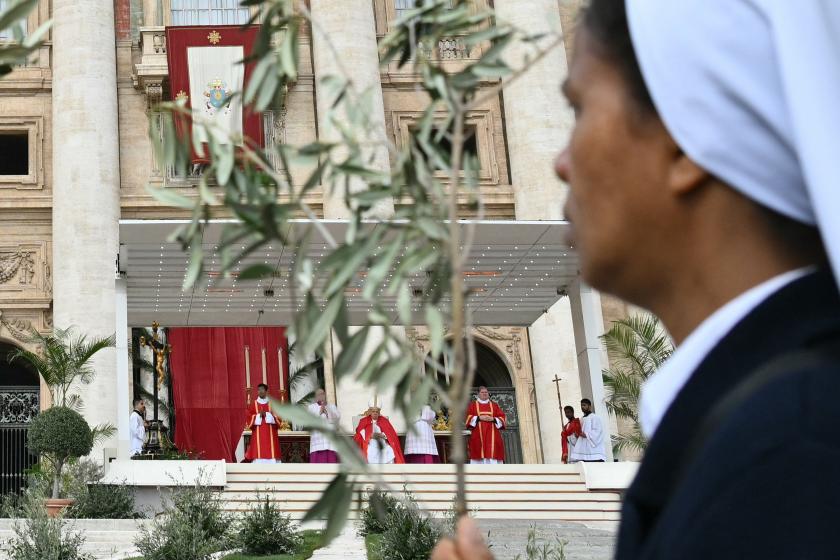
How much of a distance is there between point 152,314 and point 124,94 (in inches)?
227

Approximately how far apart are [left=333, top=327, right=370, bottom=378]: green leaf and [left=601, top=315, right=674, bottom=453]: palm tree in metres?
17.8

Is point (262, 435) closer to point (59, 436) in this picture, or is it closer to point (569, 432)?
point (59, 436)

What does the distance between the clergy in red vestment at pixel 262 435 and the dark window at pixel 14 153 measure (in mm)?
9510

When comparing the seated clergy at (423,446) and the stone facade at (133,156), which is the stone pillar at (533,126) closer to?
the stone facade at (133,156)

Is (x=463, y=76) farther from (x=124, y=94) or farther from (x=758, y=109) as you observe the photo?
(x=124, y=94)

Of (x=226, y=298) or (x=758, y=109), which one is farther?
(x=226, y=298)

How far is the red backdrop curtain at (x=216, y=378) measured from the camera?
24547mm

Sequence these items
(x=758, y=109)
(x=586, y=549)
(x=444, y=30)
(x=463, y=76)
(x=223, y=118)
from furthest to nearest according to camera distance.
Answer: (x=223, y=118)
(x=586, y=549)
(x=444, y=30)
(x=463, y=76)
(x=758, y=109)

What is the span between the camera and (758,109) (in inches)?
34.9

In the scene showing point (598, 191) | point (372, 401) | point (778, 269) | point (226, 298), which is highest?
point (226, 298)

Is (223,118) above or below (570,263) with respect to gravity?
above

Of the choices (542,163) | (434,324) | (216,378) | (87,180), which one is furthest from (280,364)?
(434,324)

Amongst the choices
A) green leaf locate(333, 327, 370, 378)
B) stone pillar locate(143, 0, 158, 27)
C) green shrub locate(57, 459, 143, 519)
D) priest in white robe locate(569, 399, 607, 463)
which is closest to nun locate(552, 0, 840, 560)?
green leaf locate(333, 327, 370, 378)

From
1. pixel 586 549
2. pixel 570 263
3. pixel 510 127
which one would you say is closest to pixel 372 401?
pixel 570 263
